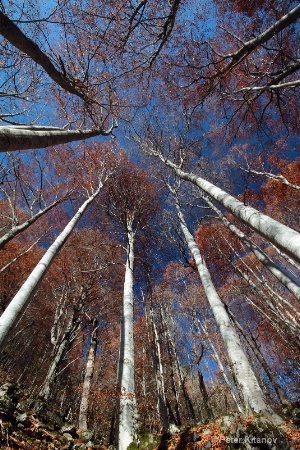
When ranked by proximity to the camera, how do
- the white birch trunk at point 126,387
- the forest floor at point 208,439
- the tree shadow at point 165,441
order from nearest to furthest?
the forest floor at point 208,439 < the tree shadow at point 165,441 < the white birch trunk at point 126,387


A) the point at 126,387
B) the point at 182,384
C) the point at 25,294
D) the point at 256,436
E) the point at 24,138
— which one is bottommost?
the point at 256,436

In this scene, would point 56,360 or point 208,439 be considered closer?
point 208,439

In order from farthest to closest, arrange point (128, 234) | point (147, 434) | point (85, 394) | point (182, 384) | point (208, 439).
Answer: point (128, 234) < point (182, 384) < point (85, 394) < point (147, 434) < point (208, 439)

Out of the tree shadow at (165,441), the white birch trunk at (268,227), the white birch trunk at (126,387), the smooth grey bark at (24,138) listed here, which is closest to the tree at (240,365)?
the tree shadow at (165,441)

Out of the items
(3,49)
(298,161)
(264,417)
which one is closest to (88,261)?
(3,49)

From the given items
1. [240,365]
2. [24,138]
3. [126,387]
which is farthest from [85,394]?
[24,138]

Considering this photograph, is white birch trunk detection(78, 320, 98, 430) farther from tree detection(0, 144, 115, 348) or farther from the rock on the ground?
the rock on the ground

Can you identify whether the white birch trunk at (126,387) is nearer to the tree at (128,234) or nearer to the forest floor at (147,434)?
the tree at (128,234)

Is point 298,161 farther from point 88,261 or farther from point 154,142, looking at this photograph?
point 88,261

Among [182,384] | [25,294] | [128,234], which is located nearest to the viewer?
[25,294]

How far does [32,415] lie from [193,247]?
4.77m

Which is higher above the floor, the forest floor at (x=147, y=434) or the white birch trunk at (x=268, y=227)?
the white birch trunk at (x=268, y=227)

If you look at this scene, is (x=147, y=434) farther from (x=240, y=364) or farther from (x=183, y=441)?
(x=240, y=364)

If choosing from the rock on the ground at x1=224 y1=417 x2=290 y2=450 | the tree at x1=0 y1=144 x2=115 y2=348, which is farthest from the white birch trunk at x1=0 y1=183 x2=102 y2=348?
the rock on the ground at x1=224 y1=417 x2=290 y2=450
